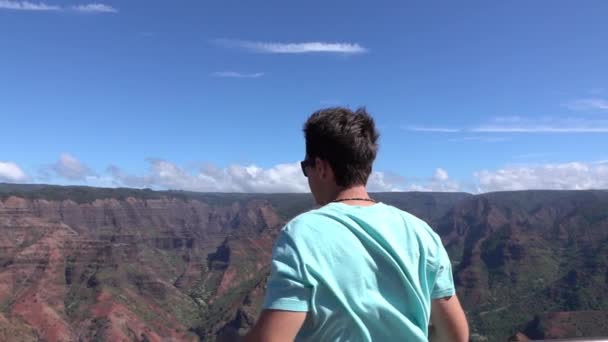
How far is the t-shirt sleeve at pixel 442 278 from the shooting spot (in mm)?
1812

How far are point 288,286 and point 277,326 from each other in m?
0.10

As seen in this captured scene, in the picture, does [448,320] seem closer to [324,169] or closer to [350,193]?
[350,193]

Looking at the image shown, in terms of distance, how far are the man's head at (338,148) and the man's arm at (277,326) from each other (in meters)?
0.44

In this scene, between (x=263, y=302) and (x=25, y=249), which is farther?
(x=25, y=249)

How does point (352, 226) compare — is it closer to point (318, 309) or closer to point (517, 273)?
point (318, 309)

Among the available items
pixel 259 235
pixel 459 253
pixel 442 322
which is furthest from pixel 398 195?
pixel 442 322

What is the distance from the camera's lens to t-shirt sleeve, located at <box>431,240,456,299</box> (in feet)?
5.94

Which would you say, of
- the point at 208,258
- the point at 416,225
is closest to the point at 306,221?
the point at 416,225

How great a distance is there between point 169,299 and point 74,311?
15.2 metres

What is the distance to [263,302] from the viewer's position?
1.55m

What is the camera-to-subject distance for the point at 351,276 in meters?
1.59

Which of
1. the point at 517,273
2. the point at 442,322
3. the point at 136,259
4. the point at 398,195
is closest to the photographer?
the point at 442,322

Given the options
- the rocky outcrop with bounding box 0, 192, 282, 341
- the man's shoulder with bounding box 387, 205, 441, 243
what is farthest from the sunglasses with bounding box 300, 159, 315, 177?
the rocky outcrop with bounding box 0, 192, 282, 341

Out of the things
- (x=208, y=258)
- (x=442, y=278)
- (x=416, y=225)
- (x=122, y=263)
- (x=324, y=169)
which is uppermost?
(x=324, y=169)
